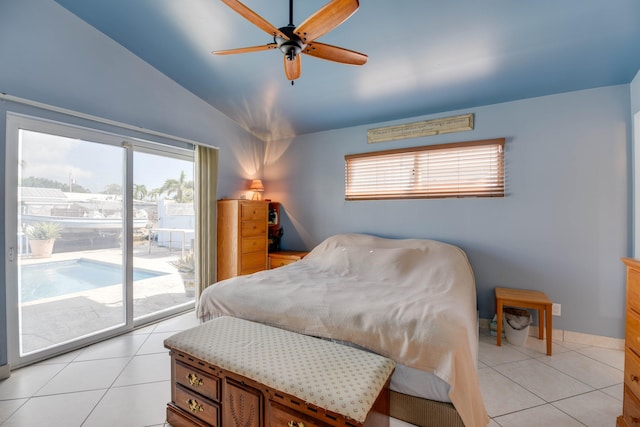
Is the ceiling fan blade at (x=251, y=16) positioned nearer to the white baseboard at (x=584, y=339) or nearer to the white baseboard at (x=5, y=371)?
the white baseboard at (x=5, y=371)

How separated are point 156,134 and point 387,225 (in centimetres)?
294

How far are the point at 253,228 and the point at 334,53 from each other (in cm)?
255

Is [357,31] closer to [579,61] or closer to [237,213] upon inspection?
[579,61]

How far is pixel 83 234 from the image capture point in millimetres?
2650

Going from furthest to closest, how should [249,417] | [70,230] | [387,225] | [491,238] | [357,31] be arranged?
[387,225] < [491,238] < [70,230] < [357,31] < [249,417]

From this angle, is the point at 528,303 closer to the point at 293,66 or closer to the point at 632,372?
the point at 632,372

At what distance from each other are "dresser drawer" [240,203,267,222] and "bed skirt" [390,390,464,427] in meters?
2.75

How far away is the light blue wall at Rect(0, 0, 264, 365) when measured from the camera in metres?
2.09

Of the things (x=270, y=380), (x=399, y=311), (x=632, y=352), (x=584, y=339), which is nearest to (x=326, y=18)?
(x=399, y=311)

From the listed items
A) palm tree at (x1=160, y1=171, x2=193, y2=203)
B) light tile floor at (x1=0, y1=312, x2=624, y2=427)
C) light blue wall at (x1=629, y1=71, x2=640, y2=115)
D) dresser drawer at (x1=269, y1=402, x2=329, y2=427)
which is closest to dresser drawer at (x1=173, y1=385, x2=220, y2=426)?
light tile floor at (x1=0, y1=312, x2=624, y2=427)

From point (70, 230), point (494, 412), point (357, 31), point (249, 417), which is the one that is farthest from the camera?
point (70, 230)

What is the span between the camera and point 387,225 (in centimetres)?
350

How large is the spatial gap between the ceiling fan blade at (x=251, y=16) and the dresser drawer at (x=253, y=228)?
2.46 meters

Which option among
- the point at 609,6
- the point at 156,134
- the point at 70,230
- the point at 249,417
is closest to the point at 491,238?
the point at 609,6
